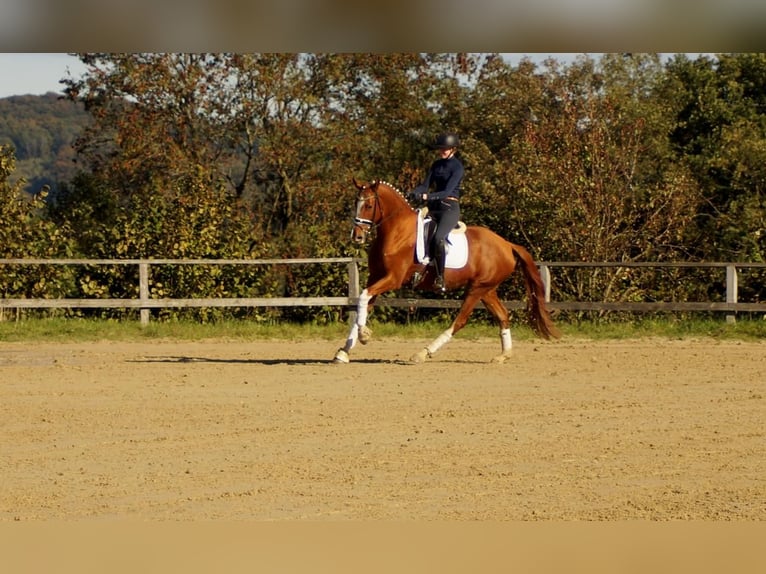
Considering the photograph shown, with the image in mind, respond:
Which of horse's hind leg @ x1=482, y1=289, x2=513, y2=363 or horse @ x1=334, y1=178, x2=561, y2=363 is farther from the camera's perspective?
horse's hind leg @ x1=482, y1=289, x2=513, y2=363

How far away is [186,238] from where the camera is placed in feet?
67.8

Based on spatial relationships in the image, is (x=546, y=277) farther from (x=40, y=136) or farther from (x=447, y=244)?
(x=40, y=136)

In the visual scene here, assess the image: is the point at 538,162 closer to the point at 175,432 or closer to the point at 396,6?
the point at 175,432

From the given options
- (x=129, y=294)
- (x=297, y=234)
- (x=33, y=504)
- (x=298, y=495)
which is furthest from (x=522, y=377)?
(x=297, y=234)

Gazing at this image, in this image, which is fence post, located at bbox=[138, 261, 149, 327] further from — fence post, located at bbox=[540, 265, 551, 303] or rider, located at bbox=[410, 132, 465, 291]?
rider, located at bbox=[410, 132, 465, 291]

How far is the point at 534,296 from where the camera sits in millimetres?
14023

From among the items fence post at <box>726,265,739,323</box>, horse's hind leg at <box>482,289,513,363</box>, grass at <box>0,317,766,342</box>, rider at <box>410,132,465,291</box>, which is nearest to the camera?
rider at <box>410,132,465,291</box>

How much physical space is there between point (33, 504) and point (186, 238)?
1467cm

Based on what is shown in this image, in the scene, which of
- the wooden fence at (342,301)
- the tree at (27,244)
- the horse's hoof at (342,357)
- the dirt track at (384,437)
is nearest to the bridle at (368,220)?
the horse's hoof at (342,357)

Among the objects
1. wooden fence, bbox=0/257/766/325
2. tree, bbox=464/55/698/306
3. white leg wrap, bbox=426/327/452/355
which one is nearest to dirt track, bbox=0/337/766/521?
white leg wrap, bbox=426/327/452/355

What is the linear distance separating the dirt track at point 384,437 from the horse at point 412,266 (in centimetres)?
55

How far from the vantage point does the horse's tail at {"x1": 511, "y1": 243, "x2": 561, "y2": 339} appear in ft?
45.5

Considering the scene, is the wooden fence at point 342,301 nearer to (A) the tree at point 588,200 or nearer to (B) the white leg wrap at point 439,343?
(A) the tree at point 588,200

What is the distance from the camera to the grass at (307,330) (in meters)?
17.3
